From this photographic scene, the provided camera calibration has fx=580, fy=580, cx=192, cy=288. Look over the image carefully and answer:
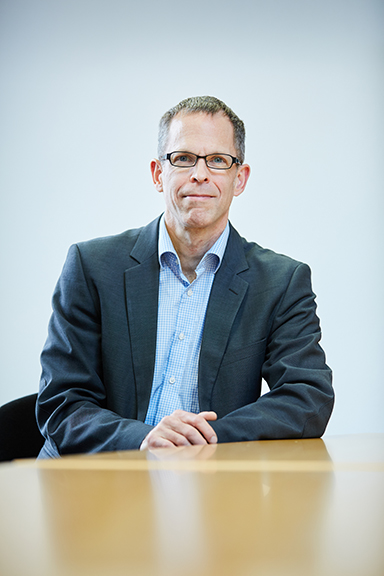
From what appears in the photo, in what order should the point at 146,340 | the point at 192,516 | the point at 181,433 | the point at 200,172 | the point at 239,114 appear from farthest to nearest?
the point at 239,114 → the point at 200,172 → the point at 146,340 → the point at 181,433 → the point at 192,516

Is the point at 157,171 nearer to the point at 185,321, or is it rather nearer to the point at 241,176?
the point at 241,176

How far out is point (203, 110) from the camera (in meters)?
1.87

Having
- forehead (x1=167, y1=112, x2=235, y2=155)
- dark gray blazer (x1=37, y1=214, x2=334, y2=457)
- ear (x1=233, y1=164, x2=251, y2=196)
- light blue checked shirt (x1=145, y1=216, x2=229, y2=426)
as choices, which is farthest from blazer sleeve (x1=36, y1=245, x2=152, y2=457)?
ear (x1=233, y1=164, x2=251, y2=196)

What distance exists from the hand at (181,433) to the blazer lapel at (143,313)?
0.40 meters

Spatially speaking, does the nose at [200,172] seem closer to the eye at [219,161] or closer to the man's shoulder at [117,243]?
the eye at [219,161]

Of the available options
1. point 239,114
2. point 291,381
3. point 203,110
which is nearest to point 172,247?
point 203,110

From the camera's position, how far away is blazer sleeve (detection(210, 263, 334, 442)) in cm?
135

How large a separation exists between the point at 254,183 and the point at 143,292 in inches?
74.7

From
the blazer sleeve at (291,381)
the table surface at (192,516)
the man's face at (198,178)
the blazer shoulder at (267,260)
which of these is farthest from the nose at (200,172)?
the table surface at (192,516)

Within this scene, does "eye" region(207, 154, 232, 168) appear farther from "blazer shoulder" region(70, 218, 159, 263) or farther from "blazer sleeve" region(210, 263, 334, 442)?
"blazer sleeve" region(210, 263, 334, 442)

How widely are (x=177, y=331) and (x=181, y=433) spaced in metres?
0.52

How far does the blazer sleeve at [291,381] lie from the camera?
4.42 ft

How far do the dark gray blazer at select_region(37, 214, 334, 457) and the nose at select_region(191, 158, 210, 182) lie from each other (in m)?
0.24
